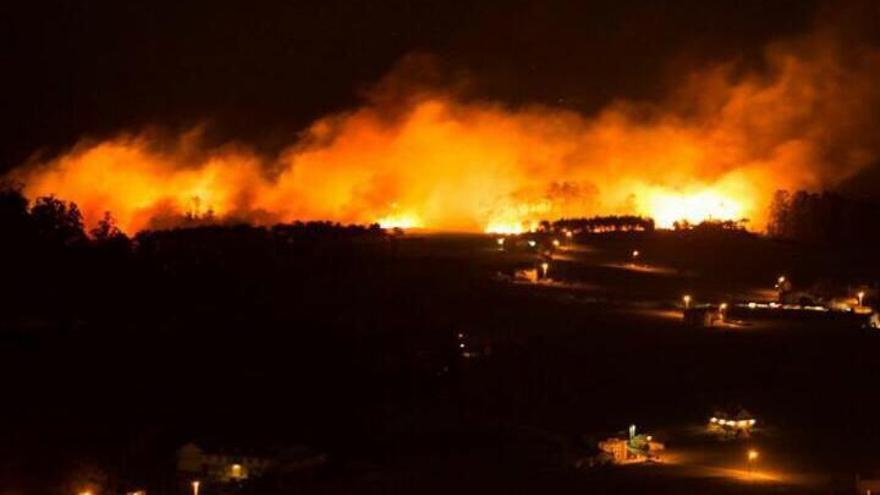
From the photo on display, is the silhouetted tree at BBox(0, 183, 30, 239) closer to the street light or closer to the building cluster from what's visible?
the building cluster

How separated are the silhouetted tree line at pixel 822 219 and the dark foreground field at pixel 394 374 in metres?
6.39

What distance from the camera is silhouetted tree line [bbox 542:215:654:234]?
105 feet

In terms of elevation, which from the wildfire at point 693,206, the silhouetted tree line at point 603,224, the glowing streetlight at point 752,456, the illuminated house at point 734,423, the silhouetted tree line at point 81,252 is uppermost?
the wildfire at point 693,206

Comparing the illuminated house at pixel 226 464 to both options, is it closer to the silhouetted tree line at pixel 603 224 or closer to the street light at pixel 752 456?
the street light at pixel 752 456

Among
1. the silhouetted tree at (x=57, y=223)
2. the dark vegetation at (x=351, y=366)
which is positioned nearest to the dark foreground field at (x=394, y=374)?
the dark vegetation at (x=351, y=366)

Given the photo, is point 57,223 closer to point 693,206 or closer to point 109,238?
point 109,238

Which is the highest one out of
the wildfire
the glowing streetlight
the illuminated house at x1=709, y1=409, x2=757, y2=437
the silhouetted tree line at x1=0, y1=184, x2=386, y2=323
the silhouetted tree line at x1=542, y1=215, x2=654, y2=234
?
the wildfire

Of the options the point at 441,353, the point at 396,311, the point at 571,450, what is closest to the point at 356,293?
the point at 396,311

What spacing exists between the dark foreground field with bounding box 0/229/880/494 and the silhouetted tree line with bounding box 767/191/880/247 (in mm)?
6385

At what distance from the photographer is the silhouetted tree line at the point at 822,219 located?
33562 mm

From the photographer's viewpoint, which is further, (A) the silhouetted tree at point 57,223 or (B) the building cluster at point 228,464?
(A) the silhouetted tree at point 57,223

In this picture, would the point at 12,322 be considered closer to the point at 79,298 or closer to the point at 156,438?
the point at 79,298

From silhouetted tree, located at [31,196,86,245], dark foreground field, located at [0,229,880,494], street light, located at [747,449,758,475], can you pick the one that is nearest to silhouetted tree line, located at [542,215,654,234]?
dark foreground field, located at [0,229,880,494]

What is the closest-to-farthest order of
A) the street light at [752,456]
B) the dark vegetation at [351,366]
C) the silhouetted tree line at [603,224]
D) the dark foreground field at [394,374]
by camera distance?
1. the dark foreground field at [394,374]
2. the dark vegetation at [351,366]
3. the street light at [752,456]
4. the silhouetted tree line at [603,224]
